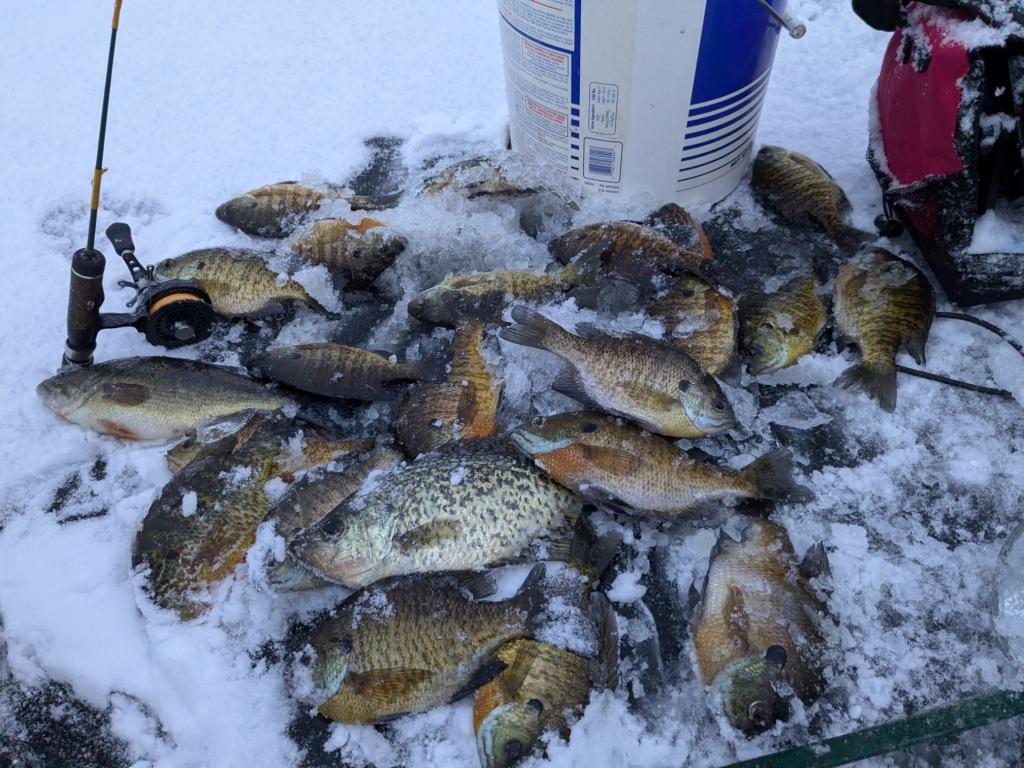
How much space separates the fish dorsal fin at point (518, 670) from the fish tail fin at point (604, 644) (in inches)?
6.7

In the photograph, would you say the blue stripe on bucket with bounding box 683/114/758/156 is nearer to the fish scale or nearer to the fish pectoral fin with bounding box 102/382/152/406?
the fish scale

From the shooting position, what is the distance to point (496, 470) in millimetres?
1988

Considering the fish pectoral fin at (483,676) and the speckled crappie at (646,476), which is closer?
the fish pectoral fin at (483,676)

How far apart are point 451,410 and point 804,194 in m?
1.83

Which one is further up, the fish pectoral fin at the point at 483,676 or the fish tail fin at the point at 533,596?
the fish tail fin at the point at 533,596

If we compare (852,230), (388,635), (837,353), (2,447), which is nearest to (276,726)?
(388,635)

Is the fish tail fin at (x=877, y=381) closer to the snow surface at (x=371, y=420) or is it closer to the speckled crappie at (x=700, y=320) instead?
the snow surface at (x=371, y=420)

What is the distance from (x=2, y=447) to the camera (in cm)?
237

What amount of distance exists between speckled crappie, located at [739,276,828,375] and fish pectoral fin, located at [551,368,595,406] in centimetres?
65

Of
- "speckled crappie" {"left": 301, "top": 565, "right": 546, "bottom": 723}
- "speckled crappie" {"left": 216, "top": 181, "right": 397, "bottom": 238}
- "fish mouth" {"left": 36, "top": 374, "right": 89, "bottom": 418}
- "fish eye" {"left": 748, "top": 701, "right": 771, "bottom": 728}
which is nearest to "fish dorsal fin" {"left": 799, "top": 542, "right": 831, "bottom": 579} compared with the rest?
"fish eye" {"left": 748, "top": 701, "right": 771, "bottom": 728}

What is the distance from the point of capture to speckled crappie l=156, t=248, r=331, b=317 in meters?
2.63

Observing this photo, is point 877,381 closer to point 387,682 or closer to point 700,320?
point 700,320

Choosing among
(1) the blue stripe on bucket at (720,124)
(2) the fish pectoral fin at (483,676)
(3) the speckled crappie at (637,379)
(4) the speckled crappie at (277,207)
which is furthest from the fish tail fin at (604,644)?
(4) the speckled crappie at (277,207)

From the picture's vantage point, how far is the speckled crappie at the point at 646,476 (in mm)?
1976
